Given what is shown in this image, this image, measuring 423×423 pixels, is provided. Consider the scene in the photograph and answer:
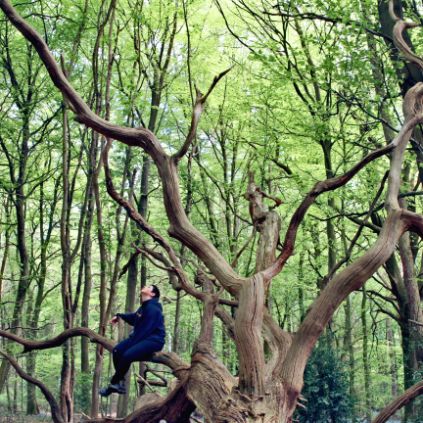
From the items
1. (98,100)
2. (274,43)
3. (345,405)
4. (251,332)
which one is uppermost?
(274,43)

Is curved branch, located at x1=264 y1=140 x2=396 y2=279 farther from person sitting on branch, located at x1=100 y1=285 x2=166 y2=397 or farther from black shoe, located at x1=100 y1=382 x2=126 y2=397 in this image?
black shoe, located at x1=100 y1=382 x2=126 y2=397

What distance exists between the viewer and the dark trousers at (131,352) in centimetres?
548

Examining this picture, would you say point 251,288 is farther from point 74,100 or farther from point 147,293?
point 74,100

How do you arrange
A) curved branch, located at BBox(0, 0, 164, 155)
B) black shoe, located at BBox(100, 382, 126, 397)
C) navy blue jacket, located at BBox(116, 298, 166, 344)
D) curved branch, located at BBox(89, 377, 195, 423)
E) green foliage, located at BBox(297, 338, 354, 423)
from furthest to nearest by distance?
green foliage, located at BBox(297, 338, 354, 423)
curved branch, located at BBox(89, 377, 195, 423)
black shoe, located at BBox(100, 382, 126, 397)
navy blue jacket, located at BBox(116, 298, 166, 344)
curved branch, located at BBox(0, 0, 164, 155)

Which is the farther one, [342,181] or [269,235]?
[269,235]

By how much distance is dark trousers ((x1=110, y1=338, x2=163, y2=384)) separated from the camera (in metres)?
5.48

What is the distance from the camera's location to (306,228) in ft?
44.5

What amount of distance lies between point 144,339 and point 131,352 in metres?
0.19

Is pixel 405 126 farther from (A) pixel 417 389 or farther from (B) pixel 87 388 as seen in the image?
(B) pixel 87 388

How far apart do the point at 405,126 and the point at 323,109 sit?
15.0 ft

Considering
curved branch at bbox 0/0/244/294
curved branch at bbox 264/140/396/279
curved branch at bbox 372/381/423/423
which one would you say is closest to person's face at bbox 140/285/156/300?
curved branch at bbox 0/0/244/294

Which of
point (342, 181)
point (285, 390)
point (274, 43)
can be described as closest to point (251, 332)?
point (285, 390)

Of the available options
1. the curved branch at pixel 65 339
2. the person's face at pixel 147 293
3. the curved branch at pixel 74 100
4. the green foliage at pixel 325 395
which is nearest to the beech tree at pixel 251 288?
the curved branch at pixel 74 100

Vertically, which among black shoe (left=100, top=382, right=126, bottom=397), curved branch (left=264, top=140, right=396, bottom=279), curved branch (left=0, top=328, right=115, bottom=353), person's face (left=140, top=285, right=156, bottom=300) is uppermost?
curved branch (left=264, top=140, right=396, bottom=279)
